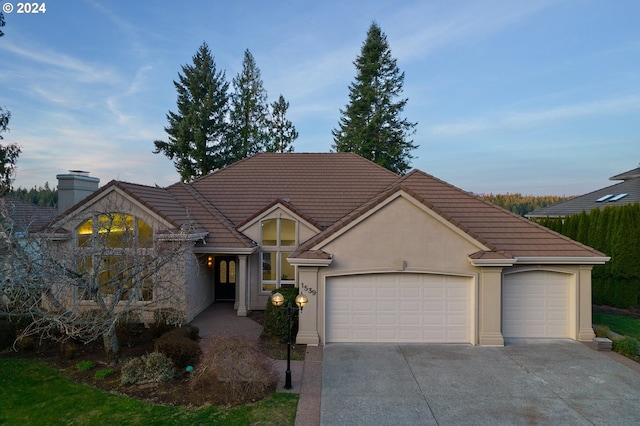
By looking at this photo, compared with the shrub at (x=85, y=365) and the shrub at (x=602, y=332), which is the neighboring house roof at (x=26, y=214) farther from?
the shrub at (x=602, y=332)

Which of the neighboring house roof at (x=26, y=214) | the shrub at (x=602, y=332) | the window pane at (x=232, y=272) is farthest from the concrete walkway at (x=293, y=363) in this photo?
the shrub at (x=602, y=332)

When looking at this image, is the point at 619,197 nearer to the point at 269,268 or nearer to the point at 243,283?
the point at 269,268

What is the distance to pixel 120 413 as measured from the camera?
6477 mm

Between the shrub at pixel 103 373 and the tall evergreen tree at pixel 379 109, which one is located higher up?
the tall evergreen tree at pixel 379 109

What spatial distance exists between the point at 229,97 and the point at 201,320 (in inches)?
1024

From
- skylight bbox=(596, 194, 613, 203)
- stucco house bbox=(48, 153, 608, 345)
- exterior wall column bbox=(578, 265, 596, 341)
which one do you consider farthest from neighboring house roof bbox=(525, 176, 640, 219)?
stucco house bbox=(48, 153, 608, 345)

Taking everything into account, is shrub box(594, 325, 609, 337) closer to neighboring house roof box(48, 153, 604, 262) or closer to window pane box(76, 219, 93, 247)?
neighboring house roof box(48, 153, 604, 262)

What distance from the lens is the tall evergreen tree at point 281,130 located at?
32.2 m

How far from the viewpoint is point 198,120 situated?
31.3m

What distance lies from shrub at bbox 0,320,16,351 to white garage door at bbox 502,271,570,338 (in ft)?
49.1

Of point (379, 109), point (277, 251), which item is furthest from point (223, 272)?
point (379, 109)

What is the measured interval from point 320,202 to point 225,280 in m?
5.71

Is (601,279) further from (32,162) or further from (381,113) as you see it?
(32,162)

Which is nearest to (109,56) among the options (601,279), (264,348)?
(264,348)
